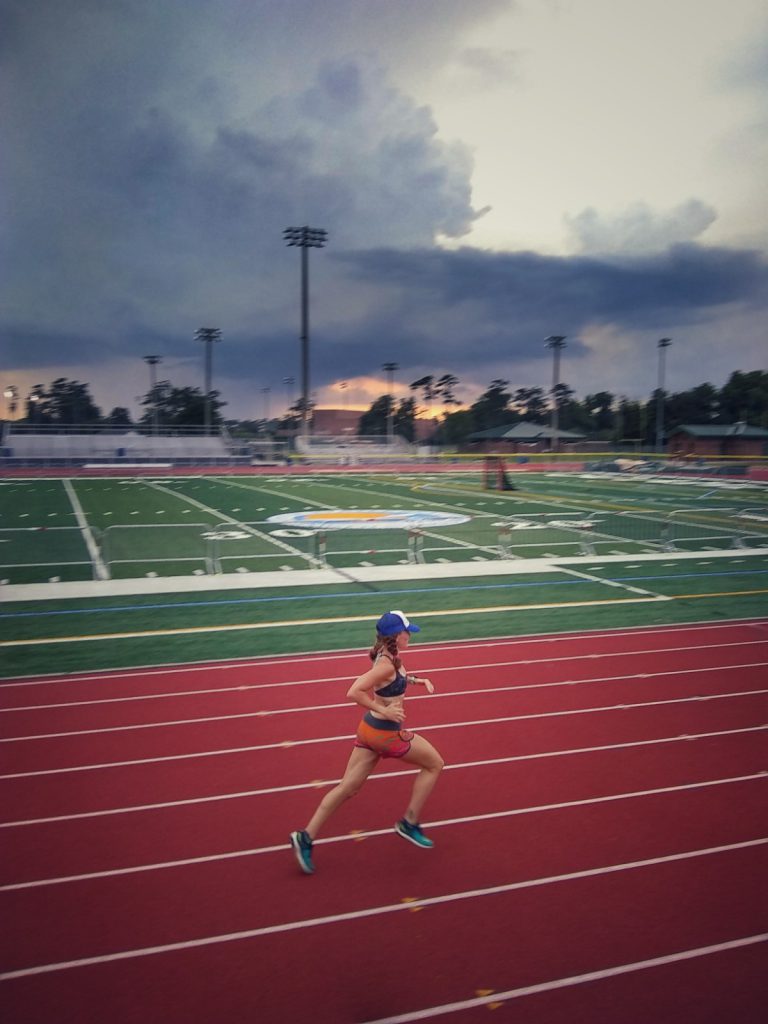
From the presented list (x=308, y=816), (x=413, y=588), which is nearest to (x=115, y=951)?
(x=308, y=816)

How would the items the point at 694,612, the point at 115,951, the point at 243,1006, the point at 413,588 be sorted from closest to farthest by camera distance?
1. the point at 243,1006
2. the point at 115,951
3. the point at 694,612
4. the point at 413,588

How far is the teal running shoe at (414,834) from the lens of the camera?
6109 mm

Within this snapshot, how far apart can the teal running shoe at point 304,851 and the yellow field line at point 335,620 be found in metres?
7.68

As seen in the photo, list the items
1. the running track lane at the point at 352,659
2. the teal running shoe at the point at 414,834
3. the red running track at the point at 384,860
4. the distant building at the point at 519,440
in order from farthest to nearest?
the distant building at the point at 519,440
the running track lane at the point at 352,659
the teal running shoe at the point at 414,834
the red running track at the point at 384,860

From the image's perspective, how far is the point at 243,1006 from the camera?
4.52 meters

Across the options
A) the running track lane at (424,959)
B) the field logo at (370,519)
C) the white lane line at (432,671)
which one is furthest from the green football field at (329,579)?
the running track lane at (424,959)

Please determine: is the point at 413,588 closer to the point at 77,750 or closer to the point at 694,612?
the point at 694,612

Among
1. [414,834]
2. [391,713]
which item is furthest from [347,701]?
[391,713]

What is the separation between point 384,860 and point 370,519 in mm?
23177

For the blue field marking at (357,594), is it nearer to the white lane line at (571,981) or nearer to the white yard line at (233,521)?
the white yard line at (233,521)

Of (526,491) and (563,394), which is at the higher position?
(563,394)

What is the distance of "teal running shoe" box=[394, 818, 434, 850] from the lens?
20.0 ft

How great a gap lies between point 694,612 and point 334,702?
815 centimetres

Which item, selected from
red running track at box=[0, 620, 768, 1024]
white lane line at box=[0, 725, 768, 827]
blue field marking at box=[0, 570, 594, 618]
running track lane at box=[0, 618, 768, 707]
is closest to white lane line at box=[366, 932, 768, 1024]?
red running track at box=[0, 620, 768, 1024]
